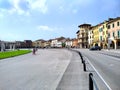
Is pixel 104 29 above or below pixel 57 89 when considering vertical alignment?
above

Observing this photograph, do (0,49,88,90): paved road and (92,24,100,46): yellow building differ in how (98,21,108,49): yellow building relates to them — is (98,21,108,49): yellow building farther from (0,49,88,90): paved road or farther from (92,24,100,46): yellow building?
(0,49,88,90): paved road

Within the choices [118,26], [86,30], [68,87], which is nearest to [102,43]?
[118,26]

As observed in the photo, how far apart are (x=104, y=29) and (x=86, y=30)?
49732 millimetres

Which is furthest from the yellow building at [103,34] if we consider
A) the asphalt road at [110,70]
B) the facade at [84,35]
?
the asphalt road at [110,70]

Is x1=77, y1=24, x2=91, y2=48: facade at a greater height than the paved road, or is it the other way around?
x1=77, y1=24, x2=91, y2=48: facade

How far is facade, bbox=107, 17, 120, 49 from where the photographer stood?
85700 mm

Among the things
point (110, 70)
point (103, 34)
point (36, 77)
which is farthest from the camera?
point (103, 34)

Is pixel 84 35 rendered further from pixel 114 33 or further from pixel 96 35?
pixel 114 33

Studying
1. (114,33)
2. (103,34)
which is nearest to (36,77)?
(114,33)

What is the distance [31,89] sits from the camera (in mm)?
10508

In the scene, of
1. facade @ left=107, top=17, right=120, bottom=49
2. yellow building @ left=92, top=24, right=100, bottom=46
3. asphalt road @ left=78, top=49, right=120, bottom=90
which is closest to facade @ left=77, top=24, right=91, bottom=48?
yellow building @ left=92, top=24, right=100, bottom=46

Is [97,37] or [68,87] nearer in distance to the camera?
[68,87]

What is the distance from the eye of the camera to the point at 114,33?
89.6 m

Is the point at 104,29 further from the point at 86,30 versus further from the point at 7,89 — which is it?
the point at 7,89
